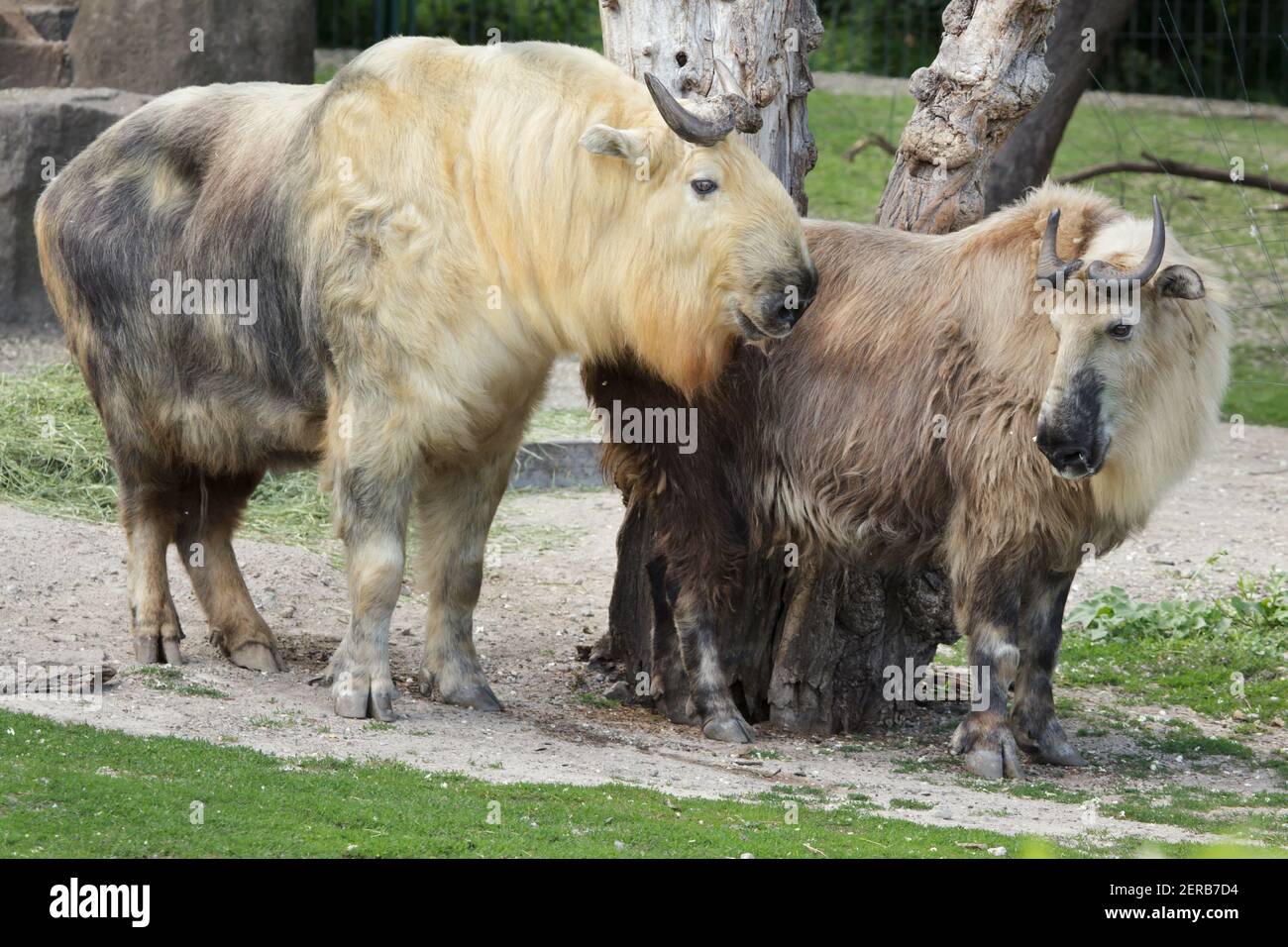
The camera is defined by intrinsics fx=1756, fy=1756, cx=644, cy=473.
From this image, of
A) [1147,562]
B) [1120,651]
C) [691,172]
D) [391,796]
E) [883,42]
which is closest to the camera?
[391,796]

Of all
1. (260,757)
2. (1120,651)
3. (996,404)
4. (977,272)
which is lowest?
(1120,651)

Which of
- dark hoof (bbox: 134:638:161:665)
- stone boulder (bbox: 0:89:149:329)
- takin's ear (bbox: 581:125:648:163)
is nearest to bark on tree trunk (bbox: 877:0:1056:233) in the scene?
takin's ear (bbox: 581:125:648:163)

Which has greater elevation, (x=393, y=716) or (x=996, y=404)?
(x=996, y=404)

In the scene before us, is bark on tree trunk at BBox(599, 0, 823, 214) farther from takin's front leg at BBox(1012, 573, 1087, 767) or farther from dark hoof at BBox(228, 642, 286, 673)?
dark hoof at BBox(228, 642, 286, 673)

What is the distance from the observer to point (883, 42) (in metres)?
21.4

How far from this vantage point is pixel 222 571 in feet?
23.0

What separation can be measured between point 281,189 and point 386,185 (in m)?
0.43

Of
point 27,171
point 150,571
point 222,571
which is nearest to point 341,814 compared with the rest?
point 150,571

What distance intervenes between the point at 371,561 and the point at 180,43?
8.38 metres

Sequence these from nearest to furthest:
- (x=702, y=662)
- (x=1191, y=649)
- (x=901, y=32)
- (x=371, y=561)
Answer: (x=371, y=561), (x=702, y=662), (x=1191, y=649), (x=901, y=32)

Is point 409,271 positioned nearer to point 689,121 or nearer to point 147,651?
point 689,121

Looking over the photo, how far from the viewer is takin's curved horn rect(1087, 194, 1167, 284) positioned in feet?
18.8
